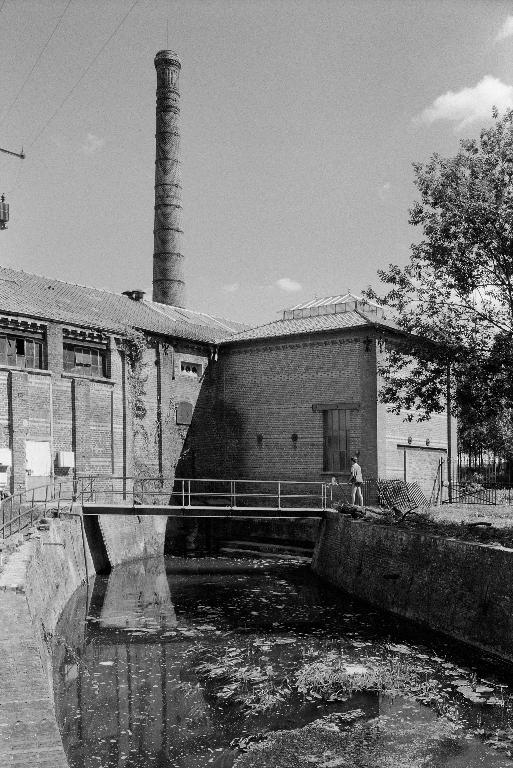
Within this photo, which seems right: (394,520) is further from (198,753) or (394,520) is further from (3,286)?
(3,286)

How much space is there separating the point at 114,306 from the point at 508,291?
1632cm

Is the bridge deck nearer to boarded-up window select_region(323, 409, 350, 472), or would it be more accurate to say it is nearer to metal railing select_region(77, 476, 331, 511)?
metal railing select_region(77, 476, 331, 511)

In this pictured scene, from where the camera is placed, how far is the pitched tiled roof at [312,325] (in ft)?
83.5

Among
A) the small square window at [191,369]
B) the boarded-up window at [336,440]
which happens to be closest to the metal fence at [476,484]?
the boarded-up window at [336,440]

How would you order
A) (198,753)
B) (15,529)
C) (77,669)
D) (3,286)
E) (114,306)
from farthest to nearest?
(114,306)
(3,286)
(15,529)
(77,669)
(198,753)

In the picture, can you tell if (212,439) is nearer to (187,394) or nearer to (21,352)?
(187,394)

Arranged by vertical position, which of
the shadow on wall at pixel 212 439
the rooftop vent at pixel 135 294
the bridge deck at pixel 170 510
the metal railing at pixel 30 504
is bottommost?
the bridge deck at pixel 170 510

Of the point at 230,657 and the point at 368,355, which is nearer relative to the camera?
the point at 230,657

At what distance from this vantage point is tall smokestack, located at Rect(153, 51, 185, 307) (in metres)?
36.7

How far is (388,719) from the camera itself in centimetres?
1009

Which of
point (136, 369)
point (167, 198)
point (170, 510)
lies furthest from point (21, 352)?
point (167, 198)

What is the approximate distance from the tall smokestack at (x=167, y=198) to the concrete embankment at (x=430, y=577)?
19.3 meters

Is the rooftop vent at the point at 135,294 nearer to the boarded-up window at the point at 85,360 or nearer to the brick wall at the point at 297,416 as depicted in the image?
the brick wall at the point at 297,416

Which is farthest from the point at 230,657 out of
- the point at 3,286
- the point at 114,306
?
the point at 114,306
